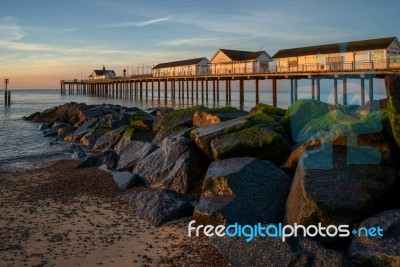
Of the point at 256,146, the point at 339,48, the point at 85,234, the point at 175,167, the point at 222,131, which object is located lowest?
the point at 85,234

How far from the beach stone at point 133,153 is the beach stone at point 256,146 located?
3.28 meters

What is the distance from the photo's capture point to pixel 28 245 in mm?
5992

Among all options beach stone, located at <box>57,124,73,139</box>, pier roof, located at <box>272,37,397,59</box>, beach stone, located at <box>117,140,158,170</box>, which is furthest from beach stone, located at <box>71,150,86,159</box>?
pier roof, located at <box>272,37,397,59</box>

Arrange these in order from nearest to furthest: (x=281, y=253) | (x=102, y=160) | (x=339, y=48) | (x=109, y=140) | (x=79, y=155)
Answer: (x=281, y=253), (x=102, y=160), (x=79, y=155), (x=109, y=140), (x=339, y=48)

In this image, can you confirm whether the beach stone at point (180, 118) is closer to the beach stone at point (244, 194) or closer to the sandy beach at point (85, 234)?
the sandy beach at point (85, 234)

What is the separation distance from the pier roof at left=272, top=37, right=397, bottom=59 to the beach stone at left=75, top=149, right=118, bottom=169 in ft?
90.5

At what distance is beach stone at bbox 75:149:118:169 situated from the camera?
11.9 meters

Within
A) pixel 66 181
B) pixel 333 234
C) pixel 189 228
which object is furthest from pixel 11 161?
pixel 333 234

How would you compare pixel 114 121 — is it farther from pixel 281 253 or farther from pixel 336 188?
pixel 281 253

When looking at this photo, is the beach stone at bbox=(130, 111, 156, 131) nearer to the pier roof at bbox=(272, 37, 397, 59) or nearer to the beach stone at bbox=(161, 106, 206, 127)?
the beach stone at bbox=(161, 106, 206, 127)

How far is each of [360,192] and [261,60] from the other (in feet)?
131

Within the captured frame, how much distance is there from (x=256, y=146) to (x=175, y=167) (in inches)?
78.5

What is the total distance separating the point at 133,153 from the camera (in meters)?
11.5

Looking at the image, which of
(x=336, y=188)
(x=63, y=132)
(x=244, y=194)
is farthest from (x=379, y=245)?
(x=63, y=132)
